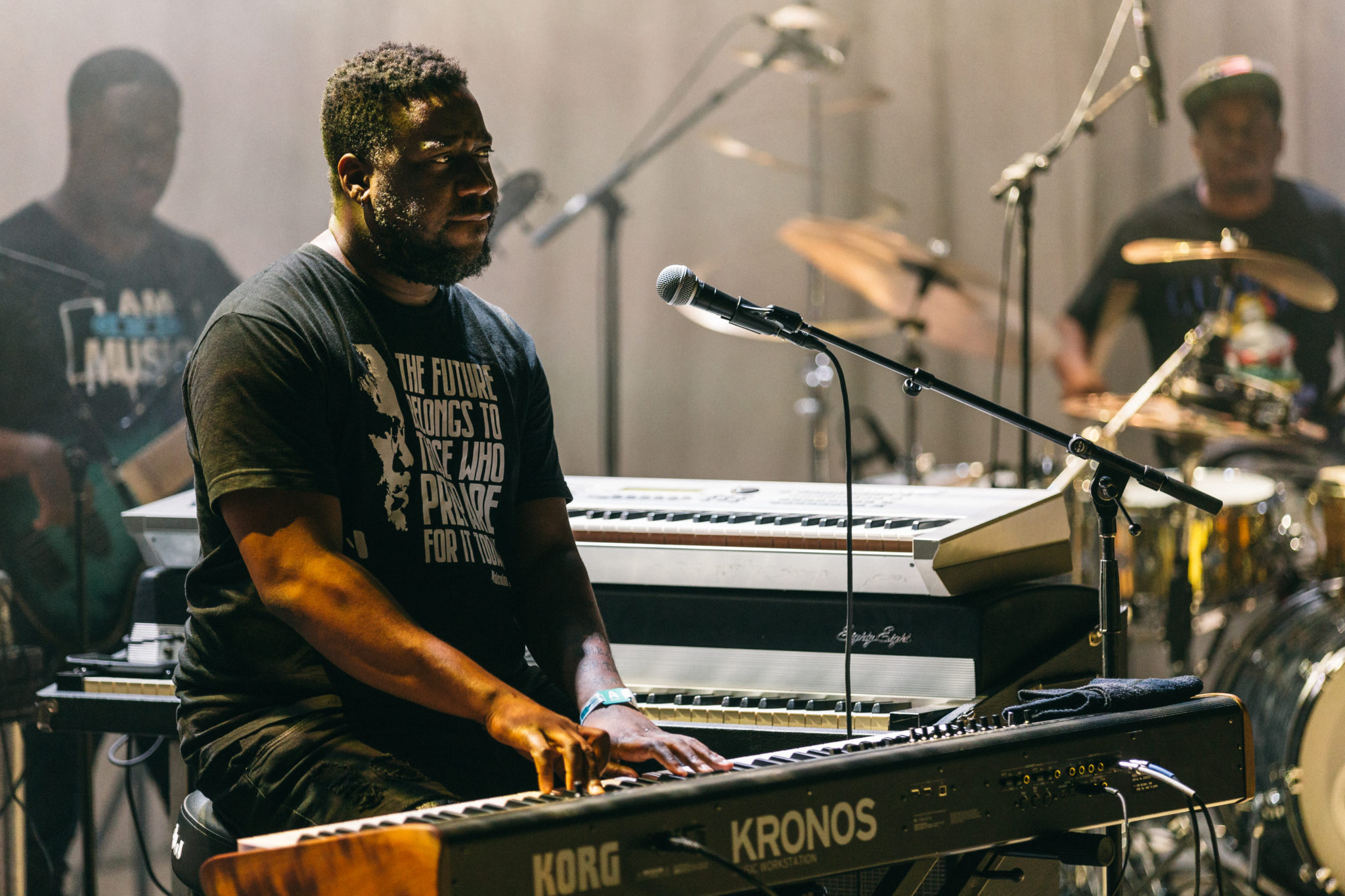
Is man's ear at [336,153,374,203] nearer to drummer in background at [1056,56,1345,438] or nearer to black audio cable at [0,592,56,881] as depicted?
black audio cable at [0,592,56,881]

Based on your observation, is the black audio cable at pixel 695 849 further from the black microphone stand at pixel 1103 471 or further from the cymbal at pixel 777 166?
the cymbal at pixel 777 166

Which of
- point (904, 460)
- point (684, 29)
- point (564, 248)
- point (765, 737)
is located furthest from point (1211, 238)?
point (765, 737)

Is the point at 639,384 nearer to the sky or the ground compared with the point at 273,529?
nearer to the sky

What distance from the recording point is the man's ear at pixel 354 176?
1849 mm

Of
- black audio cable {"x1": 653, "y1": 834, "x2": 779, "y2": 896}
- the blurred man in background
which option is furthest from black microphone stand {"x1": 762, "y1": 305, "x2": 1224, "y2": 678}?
the blurred man in background

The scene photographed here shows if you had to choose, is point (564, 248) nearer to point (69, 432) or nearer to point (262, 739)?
point (69, 432)

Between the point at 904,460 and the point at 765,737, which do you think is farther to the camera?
the point at 904,460

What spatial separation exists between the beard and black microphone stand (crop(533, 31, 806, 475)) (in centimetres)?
223

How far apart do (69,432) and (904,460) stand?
2339 mm

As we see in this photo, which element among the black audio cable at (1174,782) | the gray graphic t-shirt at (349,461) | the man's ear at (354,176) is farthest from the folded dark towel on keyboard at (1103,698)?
the man's ear at (354,176)

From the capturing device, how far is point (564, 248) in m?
4.51

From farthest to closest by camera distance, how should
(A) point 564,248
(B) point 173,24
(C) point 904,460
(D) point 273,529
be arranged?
(A) point 564,248 < (C) point 904,460 < (B) point 173,24 < (D) point 273,529

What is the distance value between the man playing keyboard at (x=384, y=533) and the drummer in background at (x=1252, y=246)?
3018 millimetres

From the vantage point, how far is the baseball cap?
439 cm
